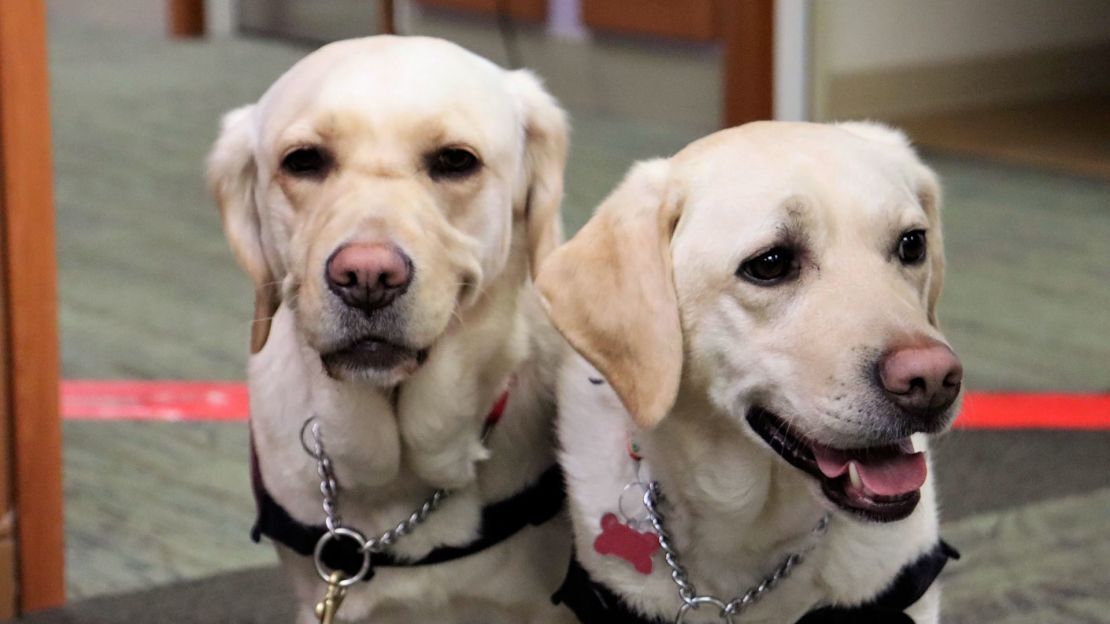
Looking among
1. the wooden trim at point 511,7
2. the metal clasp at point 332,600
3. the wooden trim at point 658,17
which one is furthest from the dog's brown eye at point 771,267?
the wooden trim at point 511,7

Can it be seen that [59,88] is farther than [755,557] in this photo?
Yes

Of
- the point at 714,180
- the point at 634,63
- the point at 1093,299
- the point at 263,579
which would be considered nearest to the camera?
the point at 714,180

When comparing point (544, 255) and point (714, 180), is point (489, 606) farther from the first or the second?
point (714, 180)

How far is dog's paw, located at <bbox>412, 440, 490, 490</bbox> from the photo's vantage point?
7.02ft

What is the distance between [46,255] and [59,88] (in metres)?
6.38

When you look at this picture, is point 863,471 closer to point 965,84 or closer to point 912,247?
point 912,247

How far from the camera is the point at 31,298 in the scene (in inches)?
109

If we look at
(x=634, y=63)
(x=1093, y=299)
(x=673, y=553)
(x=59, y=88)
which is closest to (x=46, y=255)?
(x=673, y=553)

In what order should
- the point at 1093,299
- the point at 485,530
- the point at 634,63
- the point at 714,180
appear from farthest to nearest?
1. the point at 634,63
2. the point at 1093,299
3. the point at 485,530
4. the point at 714,180

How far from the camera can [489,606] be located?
2.18 meters

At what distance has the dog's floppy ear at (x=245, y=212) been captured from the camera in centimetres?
222

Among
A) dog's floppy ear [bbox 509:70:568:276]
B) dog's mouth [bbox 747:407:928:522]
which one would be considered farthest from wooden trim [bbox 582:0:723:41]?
dog's mouth [bbox 747:407:928:522]

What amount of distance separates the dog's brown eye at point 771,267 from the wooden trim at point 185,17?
9.59 meters

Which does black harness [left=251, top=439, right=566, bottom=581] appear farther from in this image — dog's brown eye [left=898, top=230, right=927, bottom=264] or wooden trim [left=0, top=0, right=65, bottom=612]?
wooden trim [left=0, top=0, right=65, bottom=612]
